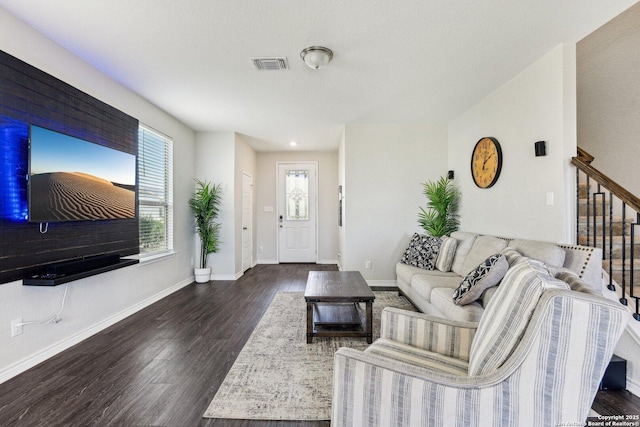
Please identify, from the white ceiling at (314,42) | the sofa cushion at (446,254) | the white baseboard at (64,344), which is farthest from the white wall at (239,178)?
the sofa cushion at (446,254)

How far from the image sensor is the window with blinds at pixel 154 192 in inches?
138

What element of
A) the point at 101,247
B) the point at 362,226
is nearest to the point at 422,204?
the point at 362,226

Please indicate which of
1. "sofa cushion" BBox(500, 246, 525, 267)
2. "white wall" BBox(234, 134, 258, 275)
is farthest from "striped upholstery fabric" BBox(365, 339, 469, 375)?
"white wall" BBox(234, 134, 258, 275)

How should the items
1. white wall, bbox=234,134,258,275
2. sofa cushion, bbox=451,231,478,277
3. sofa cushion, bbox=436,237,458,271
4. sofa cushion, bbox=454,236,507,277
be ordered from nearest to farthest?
1. sofa cushion, bbox=454,236,507,277
2. sofa cushion, bbox=451,231,478,277
3. sofa cushion, bbox=436,237,458,271
4. white wall, bbox=234,134,258,275

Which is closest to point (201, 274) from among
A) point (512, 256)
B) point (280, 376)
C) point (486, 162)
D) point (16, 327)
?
point (16, 327)

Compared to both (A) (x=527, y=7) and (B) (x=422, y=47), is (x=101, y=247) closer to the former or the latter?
(B) (x=422, y=47)

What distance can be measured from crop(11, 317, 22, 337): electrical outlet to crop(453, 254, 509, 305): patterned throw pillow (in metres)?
3.27

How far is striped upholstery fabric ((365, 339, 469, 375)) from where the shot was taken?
1.26 metres

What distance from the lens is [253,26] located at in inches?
82.2

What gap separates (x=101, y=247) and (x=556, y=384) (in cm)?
345

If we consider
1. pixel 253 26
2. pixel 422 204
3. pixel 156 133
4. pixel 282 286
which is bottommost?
pixel 282 286

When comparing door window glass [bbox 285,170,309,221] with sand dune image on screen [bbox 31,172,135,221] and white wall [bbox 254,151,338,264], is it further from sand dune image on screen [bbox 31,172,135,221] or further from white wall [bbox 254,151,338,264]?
sand dune image on screen [bbox 31,172,135,221]

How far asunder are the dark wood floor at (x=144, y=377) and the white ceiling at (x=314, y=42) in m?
2.56

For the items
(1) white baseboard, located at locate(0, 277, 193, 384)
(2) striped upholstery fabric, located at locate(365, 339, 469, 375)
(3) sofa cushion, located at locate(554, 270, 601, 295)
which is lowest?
(1) white baseboard, located at locate(0, 277, 193, 384)
